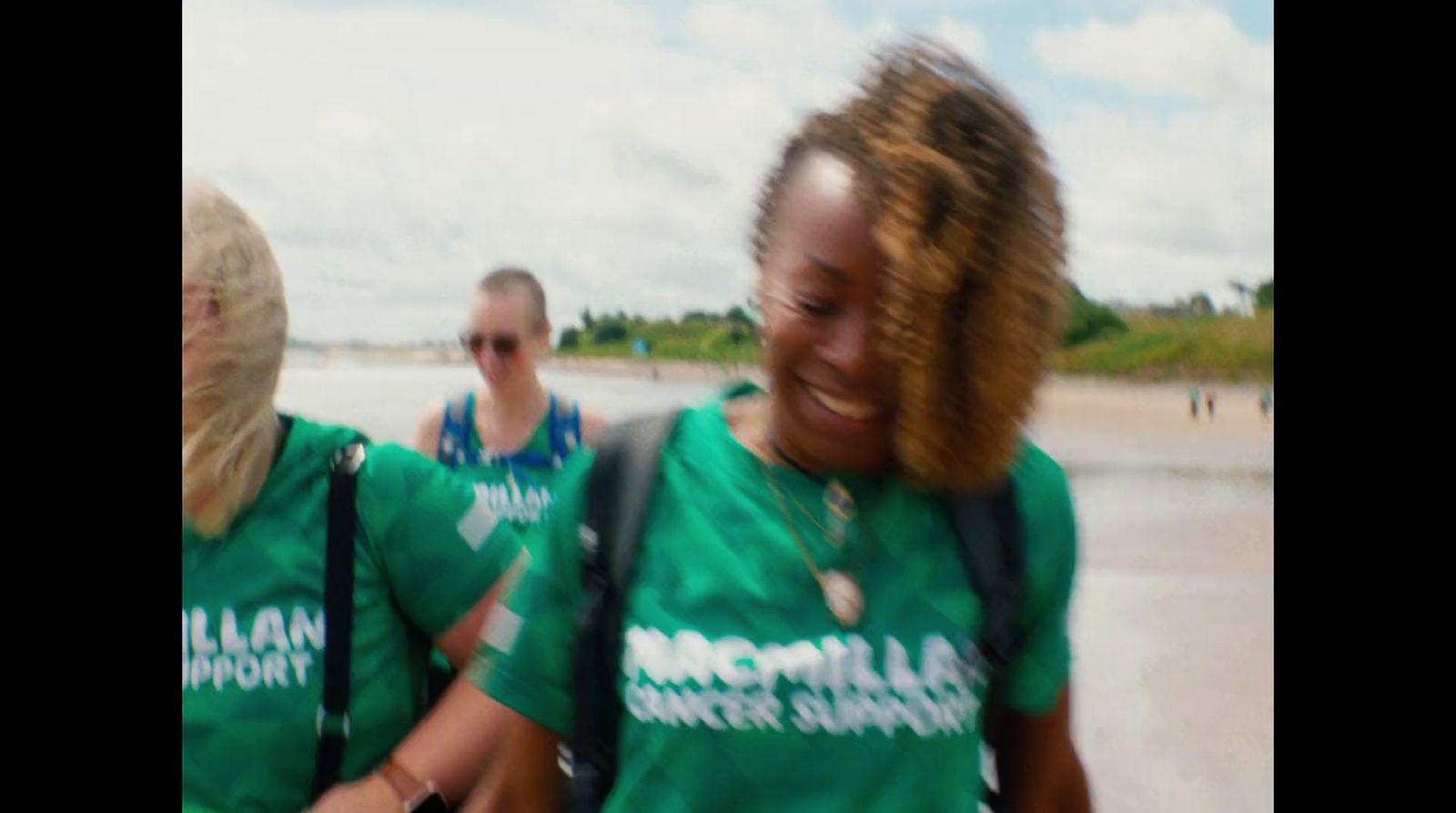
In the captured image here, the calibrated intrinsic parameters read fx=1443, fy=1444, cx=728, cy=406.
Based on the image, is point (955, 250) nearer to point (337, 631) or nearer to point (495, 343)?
point (337, 631)

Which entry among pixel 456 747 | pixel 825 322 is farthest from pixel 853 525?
pixel 456 747

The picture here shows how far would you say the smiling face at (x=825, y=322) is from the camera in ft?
4.56

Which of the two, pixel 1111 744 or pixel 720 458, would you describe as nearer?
pixel 720 458

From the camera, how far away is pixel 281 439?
2.10 metres

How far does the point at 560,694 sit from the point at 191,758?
0.71m

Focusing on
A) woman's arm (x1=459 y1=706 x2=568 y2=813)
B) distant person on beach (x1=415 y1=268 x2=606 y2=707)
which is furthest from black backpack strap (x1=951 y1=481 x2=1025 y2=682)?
distant person on beach (x1=415 y1=268 x2=606 y2=707)

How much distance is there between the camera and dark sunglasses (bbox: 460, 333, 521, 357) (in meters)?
4.99

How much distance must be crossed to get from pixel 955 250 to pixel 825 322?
0.14 m

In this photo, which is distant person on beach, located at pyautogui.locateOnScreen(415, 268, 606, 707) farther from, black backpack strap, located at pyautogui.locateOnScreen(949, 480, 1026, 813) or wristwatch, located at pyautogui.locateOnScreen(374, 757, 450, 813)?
black backpack strap, located at pyautogui.locateOnScreen(949, 480, 1026, 813)

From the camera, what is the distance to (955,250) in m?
1.38

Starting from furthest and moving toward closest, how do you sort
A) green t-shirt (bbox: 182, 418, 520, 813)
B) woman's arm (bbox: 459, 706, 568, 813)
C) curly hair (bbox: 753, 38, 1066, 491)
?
green t-shirt (bbox: 182, 418, 520, 813) → woman's arm (bbox: 459, 706, 568, 813) → curly hair (bbox: 753, 38, 1066, 491)

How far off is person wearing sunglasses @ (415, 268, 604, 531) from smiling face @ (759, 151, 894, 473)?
293 centimetres
